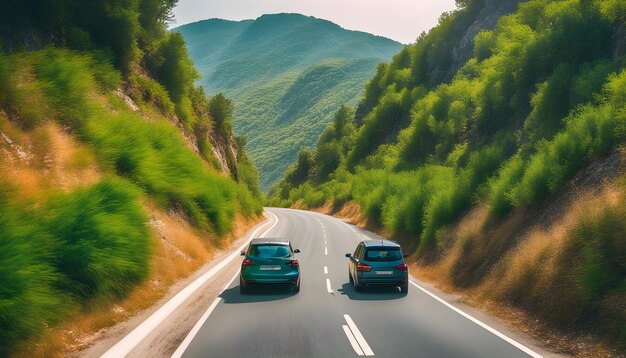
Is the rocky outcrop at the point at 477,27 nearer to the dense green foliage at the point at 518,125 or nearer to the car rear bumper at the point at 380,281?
the dense green foliage at the point at 518,125

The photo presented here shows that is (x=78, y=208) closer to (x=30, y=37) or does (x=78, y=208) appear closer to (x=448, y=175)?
(x=30, y=37)

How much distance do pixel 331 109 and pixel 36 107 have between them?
169430mm

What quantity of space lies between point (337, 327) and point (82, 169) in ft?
28.8

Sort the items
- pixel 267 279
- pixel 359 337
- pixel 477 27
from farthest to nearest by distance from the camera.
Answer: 1. pixel 477 27
2. pixel 267 279
3. pixel 359 337

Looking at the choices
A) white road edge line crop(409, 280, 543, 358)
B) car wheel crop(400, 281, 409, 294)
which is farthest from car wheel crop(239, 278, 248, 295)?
white road edge line crop(409, 280, 543, 358)

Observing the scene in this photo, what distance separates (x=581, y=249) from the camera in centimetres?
905

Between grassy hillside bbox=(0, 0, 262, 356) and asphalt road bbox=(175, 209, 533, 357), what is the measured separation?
7.87 ft

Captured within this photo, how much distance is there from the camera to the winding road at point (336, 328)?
7.32m

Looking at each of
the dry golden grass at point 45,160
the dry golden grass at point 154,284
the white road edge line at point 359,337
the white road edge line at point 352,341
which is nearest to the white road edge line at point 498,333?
the white road edge line at point 359,337

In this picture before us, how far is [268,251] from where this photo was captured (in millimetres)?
12984

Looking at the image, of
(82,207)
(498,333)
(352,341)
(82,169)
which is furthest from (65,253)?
(498,333)

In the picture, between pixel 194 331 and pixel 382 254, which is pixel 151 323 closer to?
pixel 194 331

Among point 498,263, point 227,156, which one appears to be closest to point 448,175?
point 498,263

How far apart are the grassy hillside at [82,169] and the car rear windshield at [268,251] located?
8.93 ft
